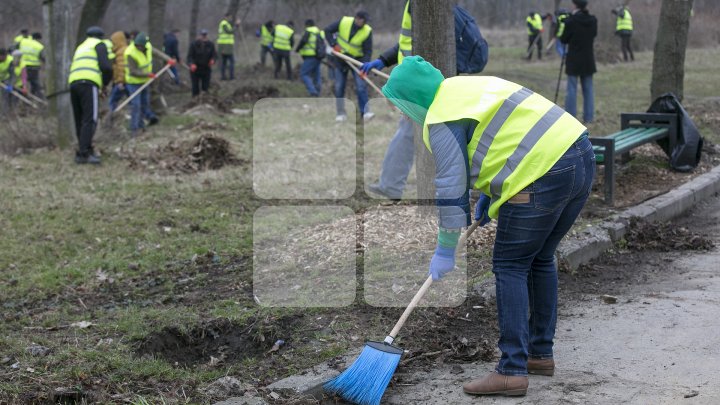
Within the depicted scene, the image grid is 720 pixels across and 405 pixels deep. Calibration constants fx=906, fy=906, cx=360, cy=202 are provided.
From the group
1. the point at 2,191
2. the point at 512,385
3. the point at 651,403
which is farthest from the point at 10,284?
the point at 651,403

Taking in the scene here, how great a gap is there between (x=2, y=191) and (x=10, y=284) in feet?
11.0

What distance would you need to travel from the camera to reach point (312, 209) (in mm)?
7965

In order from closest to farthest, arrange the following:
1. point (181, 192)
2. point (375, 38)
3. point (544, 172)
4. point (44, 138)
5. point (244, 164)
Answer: point (544, 172) → point (181, 192) → point (244, 164) → point (44, 138) → point (375, 38)

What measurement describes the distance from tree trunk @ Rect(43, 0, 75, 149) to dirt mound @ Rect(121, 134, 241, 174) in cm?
189

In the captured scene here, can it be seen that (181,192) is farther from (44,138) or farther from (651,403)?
(651,403)

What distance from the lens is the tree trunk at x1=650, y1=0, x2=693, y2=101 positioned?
36.1 feet

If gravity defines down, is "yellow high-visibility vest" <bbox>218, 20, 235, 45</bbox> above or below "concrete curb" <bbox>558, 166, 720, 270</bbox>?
above

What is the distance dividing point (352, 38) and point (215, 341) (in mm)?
9759

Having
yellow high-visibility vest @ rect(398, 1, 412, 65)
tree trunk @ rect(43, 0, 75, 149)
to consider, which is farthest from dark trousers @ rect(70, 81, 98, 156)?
yellow high-visibility vest @ rect(398, 1, 412, 65)

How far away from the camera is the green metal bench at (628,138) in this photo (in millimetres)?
7668

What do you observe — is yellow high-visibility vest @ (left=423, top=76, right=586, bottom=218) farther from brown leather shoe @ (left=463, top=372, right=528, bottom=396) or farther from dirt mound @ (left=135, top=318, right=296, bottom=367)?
dirt mound @ (left=135, top=318, right=296, bottom=367)

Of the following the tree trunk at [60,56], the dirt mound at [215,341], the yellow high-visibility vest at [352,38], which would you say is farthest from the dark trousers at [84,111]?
the dirt mound at [215,341]

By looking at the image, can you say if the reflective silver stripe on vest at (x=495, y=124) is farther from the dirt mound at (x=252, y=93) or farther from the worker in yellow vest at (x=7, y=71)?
the worker in yellow vest at (x=7, y=71)

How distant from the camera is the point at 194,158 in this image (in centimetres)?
1059
